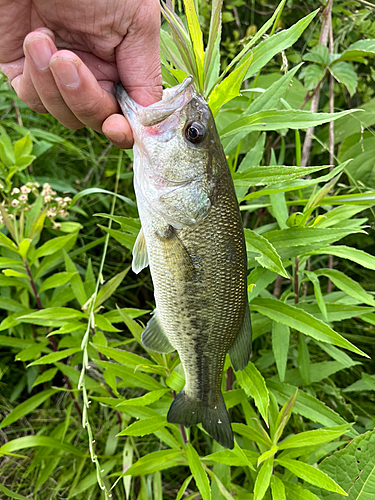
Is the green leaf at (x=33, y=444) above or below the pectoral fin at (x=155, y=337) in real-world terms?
below

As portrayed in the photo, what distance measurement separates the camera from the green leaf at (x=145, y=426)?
1.37 meters

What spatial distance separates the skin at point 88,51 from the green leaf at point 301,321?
779mm

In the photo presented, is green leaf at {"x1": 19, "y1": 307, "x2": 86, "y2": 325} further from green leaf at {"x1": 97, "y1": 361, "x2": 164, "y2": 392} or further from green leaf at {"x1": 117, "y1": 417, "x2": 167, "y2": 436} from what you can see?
green leaf at {"x1": 117, "y1": 417, "x2": 167, "y2": 436}

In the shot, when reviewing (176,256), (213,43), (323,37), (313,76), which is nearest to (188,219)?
(176,256)

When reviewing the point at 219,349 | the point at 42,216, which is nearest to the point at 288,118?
the point at 219,349

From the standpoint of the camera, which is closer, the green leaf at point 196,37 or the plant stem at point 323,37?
the green leaf at point 196,37

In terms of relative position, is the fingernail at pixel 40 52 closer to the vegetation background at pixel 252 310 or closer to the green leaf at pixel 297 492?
the vegetation background at pixel 252 310

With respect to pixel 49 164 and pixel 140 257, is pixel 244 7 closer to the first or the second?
pixel 49 164

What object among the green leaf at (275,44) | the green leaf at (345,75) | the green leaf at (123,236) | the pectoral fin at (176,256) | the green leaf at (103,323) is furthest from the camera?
the green leaf at (345,75)

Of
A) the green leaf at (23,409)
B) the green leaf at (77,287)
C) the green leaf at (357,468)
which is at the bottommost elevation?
the green leaf at (23,409)

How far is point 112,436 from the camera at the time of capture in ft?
6.52

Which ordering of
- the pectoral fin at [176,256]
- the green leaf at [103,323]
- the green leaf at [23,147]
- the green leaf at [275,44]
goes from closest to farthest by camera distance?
the pectoral fin at [176,256] → the green leaf at [275,44] → the green leaf at [103,323] → the green leaf at [23,147]

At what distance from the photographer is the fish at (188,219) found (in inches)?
44.1

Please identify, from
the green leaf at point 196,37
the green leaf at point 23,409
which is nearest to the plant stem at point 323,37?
the green leaf at point 196,37
